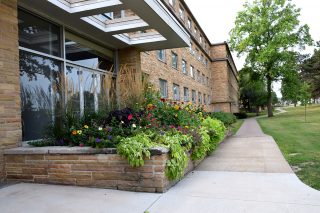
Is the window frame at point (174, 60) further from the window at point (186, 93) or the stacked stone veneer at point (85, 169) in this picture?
the stacked stone veneer at point (85, 169)

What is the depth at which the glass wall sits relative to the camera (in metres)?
5.59

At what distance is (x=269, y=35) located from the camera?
34781 millimetres

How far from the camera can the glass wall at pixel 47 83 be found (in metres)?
5.59

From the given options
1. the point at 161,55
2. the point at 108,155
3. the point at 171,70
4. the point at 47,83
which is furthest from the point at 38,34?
the point at 171,70

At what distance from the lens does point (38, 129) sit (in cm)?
626

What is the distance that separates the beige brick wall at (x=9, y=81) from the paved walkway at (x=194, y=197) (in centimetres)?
94

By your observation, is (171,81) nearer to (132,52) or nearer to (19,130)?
(132,52)

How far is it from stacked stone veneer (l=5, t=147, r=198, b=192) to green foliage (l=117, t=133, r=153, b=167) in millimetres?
114

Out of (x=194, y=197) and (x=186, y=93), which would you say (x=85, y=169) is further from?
(x=186, y=93)

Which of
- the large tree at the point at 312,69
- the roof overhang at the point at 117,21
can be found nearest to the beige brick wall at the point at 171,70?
the roof overhang at the point at 117,21

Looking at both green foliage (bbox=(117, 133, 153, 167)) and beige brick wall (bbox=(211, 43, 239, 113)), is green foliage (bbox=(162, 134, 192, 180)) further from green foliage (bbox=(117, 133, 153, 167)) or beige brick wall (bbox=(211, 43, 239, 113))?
beige brick wall (bbox=(211, 43, 239, 113))

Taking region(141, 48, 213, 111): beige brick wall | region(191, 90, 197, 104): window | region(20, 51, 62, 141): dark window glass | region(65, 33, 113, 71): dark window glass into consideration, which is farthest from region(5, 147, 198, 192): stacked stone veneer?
region(191, 90, 197, 104): window

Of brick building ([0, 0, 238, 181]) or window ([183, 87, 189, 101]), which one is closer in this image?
brick building ([0, 0, 238, 181])

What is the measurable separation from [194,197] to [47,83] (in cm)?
453
